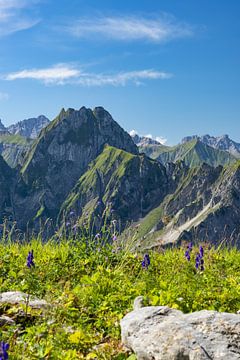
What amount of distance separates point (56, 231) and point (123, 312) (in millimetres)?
5389

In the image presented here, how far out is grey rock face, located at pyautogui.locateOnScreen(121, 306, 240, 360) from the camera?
15.6 ft

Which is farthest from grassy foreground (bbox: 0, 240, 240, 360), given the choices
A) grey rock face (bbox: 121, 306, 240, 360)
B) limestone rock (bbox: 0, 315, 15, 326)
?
grey rock face (bbox: 121, 306, 240, 360)

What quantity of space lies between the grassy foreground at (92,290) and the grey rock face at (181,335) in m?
0.45

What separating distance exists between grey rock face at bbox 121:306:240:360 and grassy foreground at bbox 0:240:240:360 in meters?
0.45

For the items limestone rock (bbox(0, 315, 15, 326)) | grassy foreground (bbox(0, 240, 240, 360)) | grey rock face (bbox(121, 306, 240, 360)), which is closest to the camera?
grey rock face (bbox(121, 306, 240, 360))

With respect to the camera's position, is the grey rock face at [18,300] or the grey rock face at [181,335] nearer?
the grey rock face at [181,335]

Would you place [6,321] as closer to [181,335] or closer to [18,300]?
[18,300]

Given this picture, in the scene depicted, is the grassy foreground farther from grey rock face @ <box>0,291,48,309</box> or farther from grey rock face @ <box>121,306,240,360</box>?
grey rock face @ <box>121,306,240,360</box>

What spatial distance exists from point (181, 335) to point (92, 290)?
342 centimetres

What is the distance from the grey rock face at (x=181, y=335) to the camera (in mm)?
4766

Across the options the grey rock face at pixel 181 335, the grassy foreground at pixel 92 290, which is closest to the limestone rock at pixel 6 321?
the grassy foreground at pixel 92 290

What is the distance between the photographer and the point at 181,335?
4.95 meters

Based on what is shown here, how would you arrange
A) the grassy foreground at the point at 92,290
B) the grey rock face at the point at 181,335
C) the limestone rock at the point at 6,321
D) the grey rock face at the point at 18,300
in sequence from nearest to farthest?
the grey rock face at the point at 181,335, the grassy foreground at the point at 92,290, the limestone rock at the point at 6,321, the grey rock face at the point at 18,300

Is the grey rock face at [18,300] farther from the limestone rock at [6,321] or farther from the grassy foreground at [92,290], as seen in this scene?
the limestone rock at [6,321]
